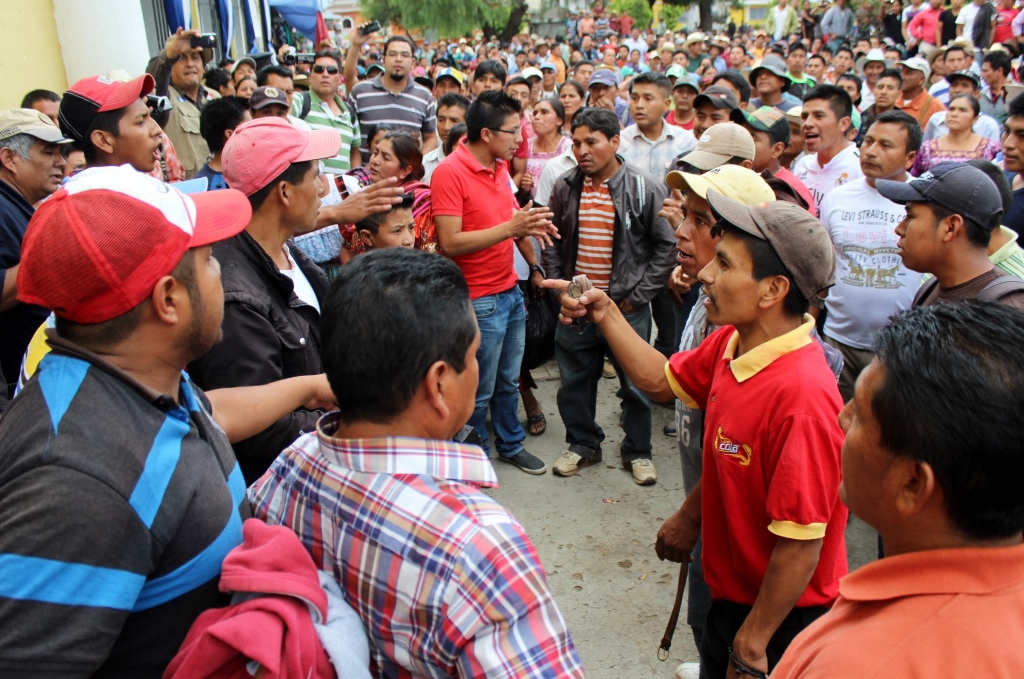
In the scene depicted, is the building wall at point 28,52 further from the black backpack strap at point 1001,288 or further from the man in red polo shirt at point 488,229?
the black backpack strap at point 1001,288

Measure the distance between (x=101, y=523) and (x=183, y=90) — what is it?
6.36m

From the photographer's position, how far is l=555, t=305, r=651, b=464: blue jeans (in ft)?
15.2

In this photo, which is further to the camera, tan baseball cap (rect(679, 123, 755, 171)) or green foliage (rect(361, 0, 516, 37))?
green foliage (rect(361, 0, 516, 37))

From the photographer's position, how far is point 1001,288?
2688 mm

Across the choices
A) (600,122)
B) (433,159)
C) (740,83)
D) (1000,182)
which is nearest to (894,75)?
(740,83)

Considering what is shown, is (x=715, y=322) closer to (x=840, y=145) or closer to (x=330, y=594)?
(x=330, y=594)

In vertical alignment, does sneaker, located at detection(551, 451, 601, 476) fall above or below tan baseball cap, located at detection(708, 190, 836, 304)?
below

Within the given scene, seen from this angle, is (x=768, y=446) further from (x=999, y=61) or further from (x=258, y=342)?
(x=999, y=61)

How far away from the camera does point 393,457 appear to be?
1.24m

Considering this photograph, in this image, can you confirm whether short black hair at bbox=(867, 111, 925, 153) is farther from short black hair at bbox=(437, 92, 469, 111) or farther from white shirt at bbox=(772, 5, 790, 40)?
white shirt at bbox=(772, 5, 790, 40)

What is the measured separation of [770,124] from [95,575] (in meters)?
5.10

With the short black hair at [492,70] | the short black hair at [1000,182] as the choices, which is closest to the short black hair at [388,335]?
the short black hair at [1000,182]

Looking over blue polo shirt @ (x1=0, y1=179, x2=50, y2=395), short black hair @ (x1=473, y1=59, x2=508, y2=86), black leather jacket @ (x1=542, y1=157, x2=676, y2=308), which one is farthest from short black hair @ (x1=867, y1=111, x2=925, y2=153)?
blue polo shirt @ (x1=0, y1=179, x2=50, y2=395)

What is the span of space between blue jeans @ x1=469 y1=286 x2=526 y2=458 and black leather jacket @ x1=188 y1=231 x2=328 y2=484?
2.20 metres
